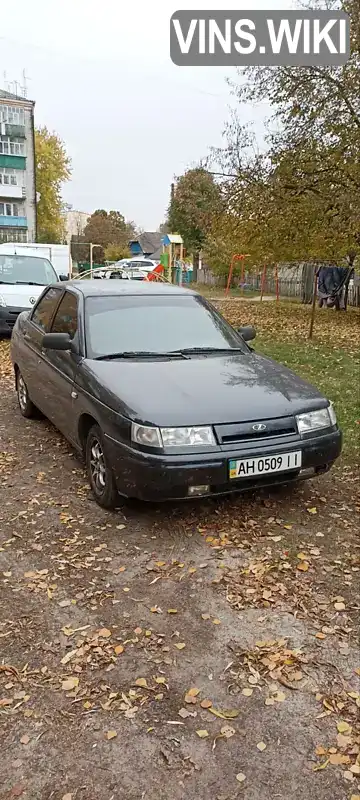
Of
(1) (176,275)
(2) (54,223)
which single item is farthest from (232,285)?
(2) (54,223)

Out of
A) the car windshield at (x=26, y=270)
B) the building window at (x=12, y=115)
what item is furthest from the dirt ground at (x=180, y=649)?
the building window at (x=12, y=115)

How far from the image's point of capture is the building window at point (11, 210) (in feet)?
187

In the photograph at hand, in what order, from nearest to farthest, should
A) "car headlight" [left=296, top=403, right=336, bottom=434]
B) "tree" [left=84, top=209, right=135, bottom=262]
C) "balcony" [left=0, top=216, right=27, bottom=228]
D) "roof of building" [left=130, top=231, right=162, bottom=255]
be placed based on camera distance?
1. "car headlight" [left=296, top=403, right=336, bottom=434]
2. "balcony" [left=0, top=216, right=27, bottom=228]
3. "tree" [left=84, top=209, right=135, bottom=262]
4. "roof of building" [left=130, top=231, right=162, bottom=255]

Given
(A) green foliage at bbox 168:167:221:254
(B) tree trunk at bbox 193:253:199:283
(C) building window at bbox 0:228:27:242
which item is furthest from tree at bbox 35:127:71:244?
(A) green foliage at bbox 168:167:221:254

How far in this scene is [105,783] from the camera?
212 centimetres

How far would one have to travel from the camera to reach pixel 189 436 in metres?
3.73

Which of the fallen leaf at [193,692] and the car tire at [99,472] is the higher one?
the car tire at [99,472]

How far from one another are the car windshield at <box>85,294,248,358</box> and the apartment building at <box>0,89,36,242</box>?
2100 inches

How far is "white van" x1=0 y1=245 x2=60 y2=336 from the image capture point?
11.7 m

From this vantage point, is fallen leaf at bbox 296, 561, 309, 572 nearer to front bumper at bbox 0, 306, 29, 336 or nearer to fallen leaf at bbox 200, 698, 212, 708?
fallen leaf at bbox 200, 698, 212, 708

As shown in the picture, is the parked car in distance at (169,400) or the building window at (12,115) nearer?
the parked car in distance at (169,400)

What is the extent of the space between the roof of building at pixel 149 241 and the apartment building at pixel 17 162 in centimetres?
2580

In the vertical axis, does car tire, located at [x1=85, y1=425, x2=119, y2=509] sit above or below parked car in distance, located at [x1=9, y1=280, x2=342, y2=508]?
below

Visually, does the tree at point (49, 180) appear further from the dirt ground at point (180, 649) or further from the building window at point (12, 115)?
the dirt ground at point (180, 649)
